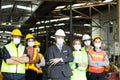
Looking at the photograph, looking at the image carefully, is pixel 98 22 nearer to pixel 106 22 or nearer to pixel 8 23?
pixel 106 22

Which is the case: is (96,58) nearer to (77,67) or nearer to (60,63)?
(77,67)

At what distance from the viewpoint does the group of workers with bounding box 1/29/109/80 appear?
766 cm

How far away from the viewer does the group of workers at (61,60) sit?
7656mm

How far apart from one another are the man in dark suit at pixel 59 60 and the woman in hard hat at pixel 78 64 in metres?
0.36

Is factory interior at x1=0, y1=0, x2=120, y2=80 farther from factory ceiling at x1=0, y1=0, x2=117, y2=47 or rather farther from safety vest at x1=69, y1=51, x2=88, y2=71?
safety vest at x1=69, y1=51, x2=88, y2=71

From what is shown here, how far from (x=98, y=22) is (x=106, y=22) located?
1429 mm

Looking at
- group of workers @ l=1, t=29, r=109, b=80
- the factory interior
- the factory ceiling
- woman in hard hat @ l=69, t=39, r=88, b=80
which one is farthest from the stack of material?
the factory interior

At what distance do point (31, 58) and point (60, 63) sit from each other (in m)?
1.37

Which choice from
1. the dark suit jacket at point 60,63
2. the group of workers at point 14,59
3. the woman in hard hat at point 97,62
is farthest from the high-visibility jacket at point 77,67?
the group of workers at point 14,59

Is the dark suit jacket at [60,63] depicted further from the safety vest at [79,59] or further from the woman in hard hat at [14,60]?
the woman in hard hat at [14,60]

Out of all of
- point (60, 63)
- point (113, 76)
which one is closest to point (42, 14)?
point (113, 76)

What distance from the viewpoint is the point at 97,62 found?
27.0 feet

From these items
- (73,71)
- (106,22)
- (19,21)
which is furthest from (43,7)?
(73,71)

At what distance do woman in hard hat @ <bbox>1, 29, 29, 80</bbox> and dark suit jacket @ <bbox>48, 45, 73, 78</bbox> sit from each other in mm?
593
